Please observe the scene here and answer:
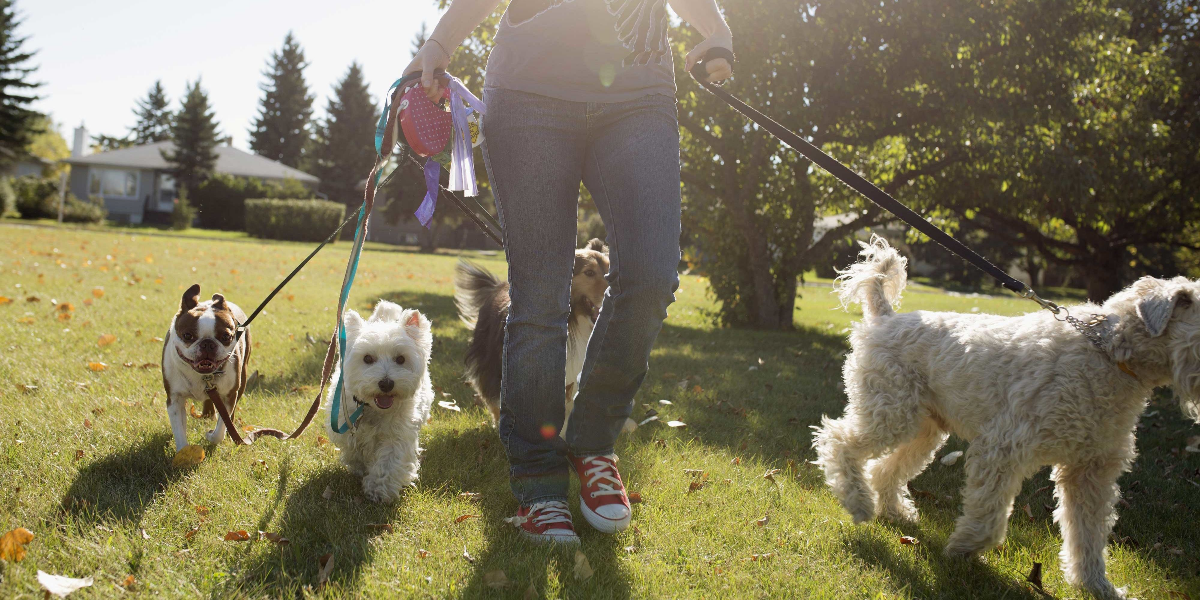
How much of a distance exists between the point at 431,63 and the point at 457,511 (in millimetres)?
1811

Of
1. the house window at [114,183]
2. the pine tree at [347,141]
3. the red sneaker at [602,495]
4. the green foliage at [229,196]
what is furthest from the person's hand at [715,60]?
the house window at [114,183]

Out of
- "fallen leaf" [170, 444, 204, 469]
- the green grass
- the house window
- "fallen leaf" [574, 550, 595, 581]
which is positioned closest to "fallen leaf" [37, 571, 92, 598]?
the green grass

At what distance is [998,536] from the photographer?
108 inches

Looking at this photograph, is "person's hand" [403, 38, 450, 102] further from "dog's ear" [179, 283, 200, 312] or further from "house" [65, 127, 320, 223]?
"house" [65, 127, 320, 223]

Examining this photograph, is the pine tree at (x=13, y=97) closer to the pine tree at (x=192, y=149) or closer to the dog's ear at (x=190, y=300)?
the pine tree at (x=192, y=149)

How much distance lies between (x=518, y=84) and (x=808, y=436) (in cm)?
304

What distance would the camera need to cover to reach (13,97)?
43.7m

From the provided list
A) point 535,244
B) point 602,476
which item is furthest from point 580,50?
point 602,476

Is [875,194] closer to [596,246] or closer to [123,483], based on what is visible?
[596,246]

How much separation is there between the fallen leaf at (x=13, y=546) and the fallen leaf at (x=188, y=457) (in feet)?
2.91

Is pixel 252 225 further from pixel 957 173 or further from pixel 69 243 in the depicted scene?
pixel 957 173

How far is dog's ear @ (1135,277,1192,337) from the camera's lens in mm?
2508

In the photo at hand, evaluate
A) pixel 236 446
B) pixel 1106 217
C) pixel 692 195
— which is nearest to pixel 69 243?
pixel 692 195

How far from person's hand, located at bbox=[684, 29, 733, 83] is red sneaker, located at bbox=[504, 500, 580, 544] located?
6.03ft
